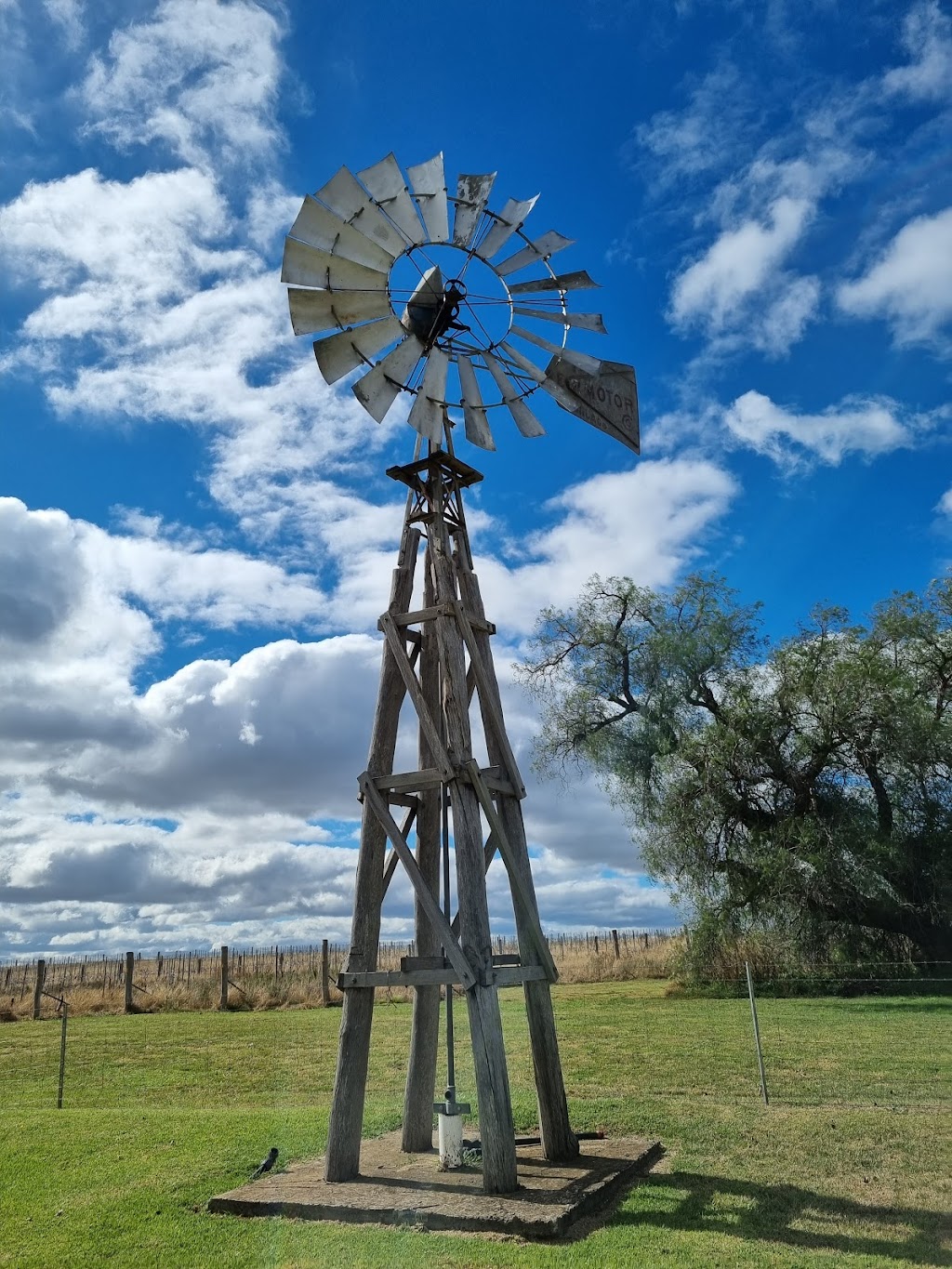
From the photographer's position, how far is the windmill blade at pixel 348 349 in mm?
7918

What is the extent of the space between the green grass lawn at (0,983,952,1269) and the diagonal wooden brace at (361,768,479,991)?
1630mm

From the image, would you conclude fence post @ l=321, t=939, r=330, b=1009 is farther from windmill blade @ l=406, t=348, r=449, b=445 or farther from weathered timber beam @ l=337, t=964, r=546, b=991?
windmill blade @ l=406, t=348, r=449, b=445

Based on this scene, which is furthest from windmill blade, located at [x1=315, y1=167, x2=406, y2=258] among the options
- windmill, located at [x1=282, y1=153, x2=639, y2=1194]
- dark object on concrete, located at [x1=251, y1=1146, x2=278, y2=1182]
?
dark object on concrete, located at [x1=251, y1=1146, x2=278, y2=1182]

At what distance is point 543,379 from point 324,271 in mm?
2066

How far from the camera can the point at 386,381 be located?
7.99 metres

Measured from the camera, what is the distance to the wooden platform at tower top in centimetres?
683

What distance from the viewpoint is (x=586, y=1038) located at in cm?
1625

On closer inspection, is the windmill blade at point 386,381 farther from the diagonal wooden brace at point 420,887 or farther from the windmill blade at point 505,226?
the diagonal wooden brace at point 420,887

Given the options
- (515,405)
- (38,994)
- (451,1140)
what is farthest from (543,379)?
(38,994)

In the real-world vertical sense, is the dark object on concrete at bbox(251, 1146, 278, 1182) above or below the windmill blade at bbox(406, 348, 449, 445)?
below

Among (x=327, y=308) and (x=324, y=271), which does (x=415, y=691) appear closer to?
(x=327, y=308)

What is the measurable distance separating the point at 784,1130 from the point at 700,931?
48.7 feet

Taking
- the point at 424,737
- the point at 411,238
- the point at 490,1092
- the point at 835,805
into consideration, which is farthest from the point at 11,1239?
the point at 835,805

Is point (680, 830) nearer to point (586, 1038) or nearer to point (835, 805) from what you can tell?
point (835, 805)
